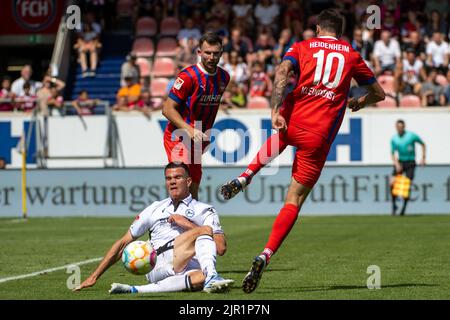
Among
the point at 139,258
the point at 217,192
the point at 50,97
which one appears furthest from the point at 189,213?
the point at 50,97

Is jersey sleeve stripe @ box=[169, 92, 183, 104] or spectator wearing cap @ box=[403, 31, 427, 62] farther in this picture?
spectator wearing cap @ box=[403, 31, 427, 62]

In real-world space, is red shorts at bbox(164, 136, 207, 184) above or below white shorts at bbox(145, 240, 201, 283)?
above

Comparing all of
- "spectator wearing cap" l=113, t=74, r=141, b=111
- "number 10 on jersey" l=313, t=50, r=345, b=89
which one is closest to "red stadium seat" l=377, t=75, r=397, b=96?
"spectator wearing cap" l=113, t=74, r=141, b=111

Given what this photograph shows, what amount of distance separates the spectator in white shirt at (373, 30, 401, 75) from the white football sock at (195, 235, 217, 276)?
17.8 meters

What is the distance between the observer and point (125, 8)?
107ft

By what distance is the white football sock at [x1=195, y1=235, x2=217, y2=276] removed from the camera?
9875 millimetres

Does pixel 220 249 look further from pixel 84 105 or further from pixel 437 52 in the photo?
pixel 437 52

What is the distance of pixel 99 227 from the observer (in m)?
21.3

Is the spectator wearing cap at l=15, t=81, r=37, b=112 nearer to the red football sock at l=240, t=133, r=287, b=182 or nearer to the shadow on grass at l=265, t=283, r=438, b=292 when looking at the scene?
the red football sock at l=240, t=133, r=287, b=182

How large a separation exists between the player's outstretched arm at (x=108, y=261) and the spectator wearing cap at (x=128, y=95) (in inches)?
691

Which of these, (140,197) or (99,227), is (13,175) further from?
(99,227)

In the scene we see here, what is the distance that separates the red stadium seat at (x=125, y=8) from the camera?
32.6 m

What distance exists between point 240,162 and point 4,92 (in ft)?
23.3
